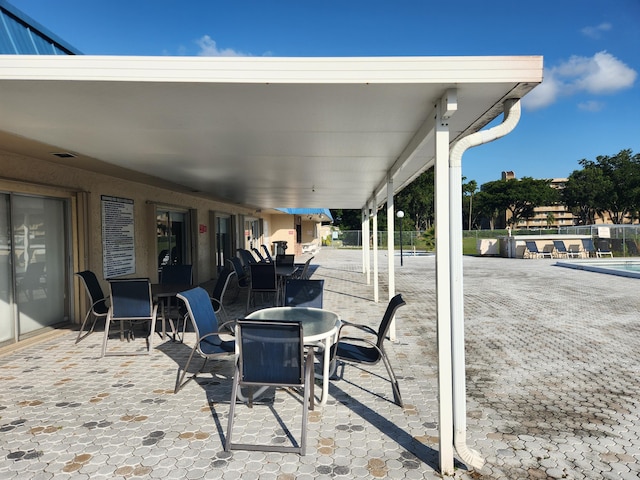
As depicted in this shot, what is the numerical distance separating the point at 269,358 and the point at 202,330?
119 centimetres

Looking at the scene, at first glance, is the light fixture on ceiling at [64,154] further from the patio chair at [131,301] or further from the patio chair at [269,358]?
the patio chair at [269,358]

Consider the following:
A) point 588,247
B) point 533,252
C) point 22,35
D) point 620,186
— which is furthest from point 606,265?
point 620,186

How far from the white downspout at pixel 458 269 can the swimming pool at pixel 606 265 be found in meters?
13.5

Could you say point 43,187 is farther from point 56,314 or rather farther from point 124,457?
point 124,457

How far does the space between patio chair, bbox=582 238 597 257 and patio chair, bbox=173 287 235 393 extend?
2193 centimetres

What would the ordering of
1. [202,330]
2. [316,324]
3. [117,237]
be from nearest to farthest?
[316,324]
[202,330]
[117,237]

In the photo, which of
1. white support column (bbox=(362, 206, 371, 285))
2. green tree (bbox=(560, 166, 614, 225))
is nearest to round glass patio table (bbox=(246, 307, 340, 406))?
white support column (bbox=(362, 206, 371, 285))

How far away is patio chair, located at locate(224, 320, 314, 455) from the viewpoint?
277cm

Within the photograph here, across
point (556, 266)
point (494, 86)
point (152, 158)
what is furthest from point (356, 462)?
point (556, 266)

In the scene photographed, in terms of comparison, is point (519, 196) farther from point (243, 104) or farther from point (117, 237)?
point (243, 104)

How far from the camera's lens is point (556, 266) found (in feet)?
54.9

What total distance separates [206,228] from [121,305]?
751cm

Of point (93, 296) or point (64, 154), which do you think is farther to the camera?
point (93, 296)

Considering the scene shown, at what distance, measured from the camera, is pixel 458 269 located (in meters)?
2.63
